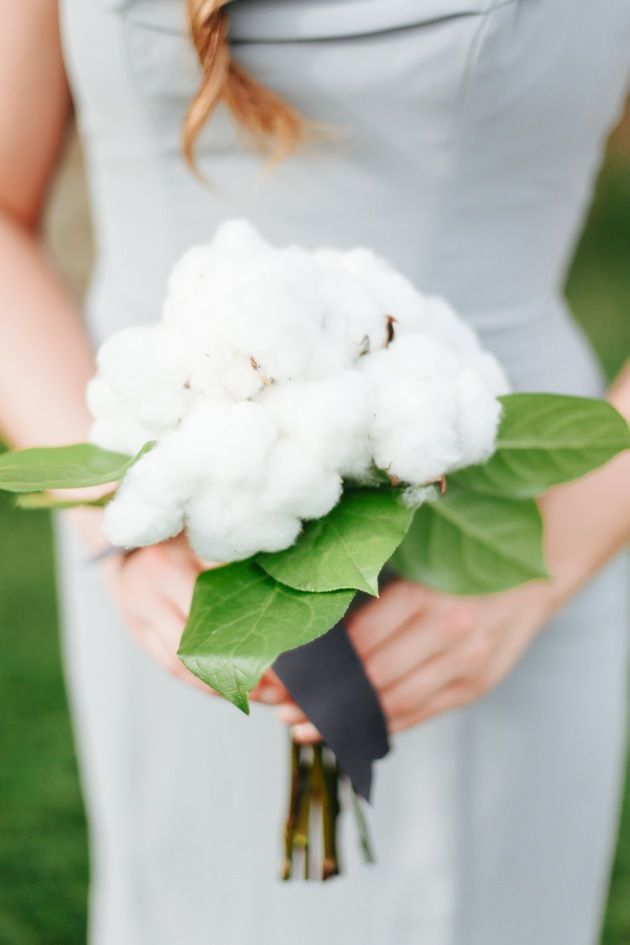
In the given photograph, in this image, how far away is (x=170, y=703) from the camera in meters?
1.46

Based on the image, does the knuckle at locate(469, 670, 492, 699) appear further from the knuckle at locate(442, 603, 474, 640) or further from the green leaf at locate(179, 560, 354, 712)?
the green leaf at locate(179, 560, 354, 712)

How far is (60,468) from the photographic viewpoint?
0.87 metres

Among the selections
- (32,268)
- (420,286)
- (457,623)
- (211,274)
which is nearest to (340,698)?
(457,623)

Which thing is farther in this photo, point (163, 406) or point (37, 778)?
point (37, 778)

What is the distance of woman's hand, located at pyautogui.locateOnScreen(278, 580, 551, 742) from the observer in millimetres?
1059

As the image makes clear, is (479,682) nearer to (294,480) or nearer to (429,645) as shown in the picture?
(429,645)

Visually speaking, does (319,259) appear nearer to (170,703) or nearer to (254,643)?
(254,643)

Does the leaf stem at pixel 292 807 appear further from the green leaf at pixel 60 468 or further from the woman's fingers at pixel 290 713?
the green leaf at pixel 60 468

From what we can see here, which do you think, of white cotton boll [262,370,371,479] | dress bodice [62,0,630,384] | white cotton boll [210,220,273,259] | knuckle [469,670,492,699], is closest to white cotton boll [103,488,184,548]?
white cotton boll [262,370,371,479]

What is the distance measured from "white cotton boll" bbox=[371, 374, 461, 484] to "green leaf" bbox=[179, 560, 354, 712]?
0.37ft

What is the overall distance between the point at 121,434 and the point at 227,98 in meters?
0.44

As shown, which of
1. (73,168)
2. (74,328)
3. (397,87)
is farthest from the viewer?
(73,168)

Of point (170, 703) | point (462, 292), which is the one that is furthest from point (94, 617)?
point (462, 292)

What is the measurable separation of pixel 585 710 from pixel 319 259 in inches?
32.2
